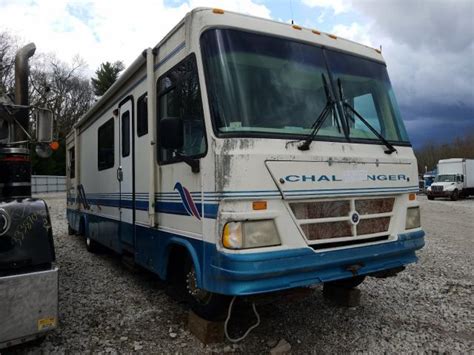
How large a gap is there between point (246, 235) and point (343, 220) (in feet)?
3.31

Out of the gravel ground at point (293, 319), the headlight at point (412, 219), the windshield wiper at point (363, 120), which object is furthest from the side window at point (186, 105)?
the headlight at point (412, 219)

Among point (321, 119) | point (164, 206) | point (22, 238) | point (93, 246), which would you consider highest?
point (321, 119)

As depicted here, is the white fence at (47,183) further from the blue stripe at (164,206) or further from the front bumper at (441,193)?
the front bumper at (441,193)

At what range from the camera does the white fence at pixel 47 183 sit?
1417 inches

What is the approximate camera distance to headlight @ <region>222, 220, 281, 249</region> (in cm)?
305

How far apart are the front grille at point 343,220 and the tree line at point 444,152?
61246 millimetres

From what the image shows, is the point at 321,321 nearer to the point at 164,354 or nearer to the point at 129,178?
the point at 164,354

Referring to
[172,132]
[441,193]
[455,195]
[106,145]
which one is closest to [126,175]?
[106,145]

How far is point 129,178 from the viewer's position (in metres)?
5.36

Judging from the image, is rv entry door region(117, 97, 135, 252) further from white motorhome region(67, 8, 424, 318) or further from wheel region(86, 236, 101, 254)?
wheel region(86, 236, 101, 254)

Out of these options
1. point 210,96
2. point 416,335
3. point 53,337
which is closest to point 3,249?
point 53,337

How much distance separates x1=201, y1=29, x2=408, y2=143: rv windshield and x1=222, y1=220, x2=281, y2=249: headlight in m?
0.71

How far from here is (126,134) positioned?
221 inches

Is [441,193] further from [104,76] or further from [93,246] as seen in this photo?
[104,76]
